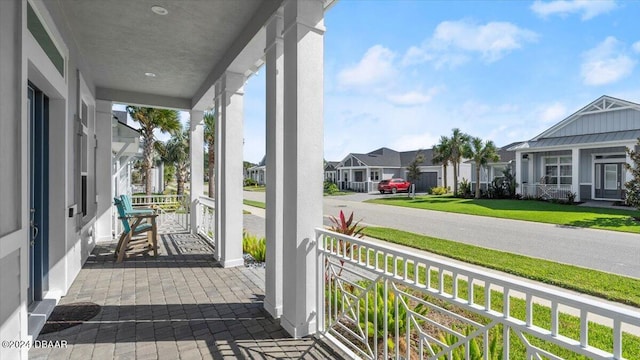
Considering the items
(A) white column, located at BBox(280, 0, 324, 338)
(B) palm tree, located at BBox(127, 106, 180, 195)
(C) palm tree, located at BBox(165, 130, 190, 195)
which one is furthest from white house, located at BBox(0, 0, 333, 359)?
(C) palm tree, located at BBox(165, 130, 190, 195)

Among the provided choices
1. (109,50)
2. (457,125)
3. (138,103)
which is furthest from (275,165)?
(457,125)

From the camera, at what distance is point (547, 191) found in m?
17.9

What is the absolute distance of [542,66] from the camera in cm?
1841

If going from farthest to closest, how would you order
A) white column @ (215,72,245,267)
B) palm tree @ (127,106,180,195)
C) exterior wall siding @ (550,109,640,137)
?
palm tree @ (127,106,180,195) → exterior wall siding @ (550,109,640,137) → white column @ (215,72,245,267)

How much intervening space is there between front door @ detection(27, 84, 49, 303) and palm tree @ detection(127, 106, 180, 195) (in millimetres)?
12962

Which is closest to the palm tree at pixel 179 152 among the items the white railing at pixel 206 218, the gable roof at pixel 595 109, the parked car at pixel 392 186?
the parked car at pixel 392 186

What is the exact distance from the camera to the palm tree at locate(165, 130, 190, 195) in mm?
24516

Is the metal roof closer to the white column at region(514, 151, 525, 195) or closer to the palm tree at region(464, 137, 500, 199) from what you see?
the white column at region(514, 151, 525, 195)

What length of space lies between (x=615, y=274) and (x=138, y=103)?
945 centimetres

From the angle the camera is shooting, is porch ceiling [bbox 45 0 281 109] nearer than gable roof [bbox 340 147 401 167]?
Yes

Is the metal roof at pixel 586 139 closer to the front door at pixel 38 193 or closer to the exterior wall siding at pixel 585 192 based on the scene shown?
the exterior wall siding at pixel 585 192

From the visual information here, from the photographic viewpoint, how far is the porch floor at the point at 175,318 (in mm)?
2746

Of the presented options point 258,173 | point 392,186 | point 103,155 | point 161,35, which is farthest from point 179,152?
point 258,173

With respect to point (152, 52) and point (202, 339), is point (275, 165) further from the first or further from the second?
point (152, 52)
